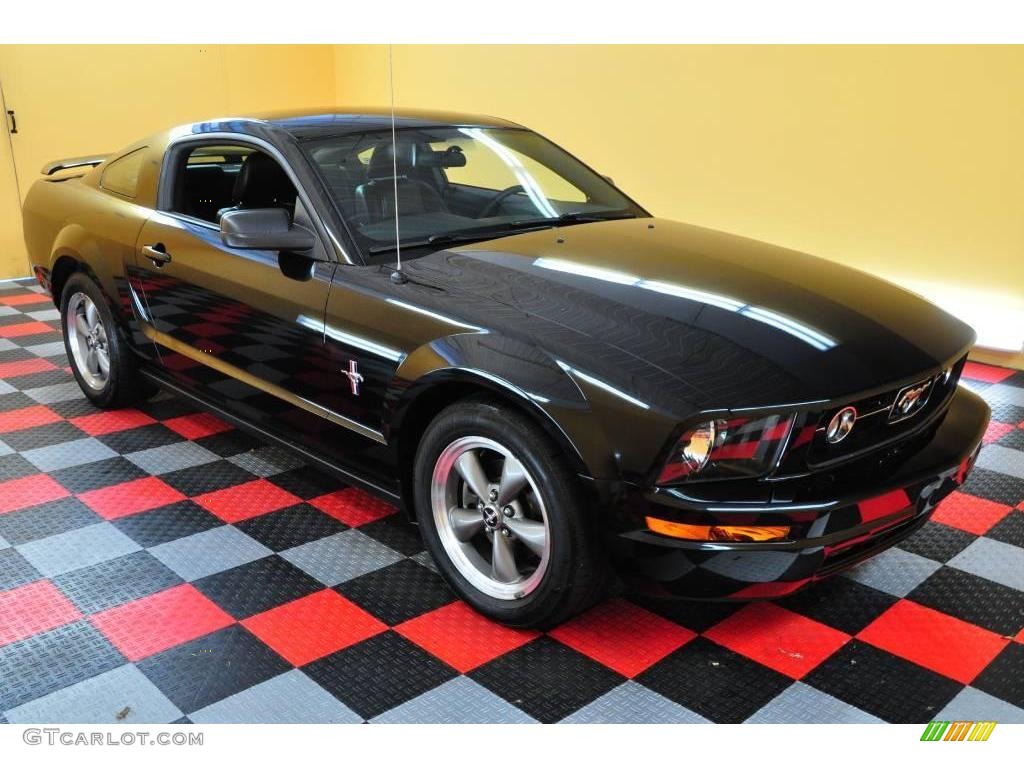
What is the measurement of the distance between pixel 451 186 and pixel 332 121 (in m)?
0.44

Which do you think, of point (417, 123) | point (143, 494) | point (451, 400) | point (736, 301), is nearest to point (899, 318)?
point (736, 301)

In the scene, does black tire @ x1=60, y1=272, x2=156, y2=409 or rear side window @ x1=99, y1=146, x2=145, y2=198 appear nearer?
rear side window @ x1=99, y1=146, x2=145, y2=198

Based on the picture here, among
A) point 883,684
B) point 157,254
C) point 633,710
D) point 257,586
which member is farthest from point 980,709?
point 157,254

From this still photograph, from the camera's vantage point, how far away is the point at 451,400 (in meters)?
2.23

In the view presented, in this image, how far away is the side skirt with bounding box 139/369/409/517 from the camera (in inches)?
97.1

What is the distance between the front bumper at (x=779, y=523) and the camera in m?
1.86

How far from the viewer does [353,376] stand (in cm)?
240

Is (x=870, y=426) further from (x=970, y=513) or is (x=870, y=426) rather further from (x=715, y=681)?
(x=970, y=513)

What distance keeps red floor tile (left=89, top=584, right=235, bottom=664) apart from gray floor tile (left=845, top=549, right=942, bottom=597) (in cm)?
166

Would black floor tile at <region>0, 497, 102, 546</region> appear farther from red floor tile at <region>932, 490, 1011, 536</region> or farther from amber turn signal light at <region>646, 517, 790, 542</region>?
red floor tile at <region>932, 490, 1011, 536</region>

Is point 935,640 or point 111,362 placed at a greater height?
point 111,362

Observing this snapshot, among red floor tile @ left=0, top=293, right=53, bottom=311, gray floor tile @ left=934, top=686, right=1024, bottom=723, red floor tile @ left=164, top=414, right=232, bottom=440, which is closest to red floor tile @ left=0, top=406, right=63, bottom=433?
red floor tile @ left=164, top=414, right=232, bottom=440

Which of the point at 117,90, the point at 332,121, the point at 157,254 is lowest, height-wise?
the point at 157,254

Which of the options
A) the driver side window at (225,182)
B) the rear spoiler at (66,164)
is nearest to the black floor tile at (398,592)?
the driver side window at (225,182)
